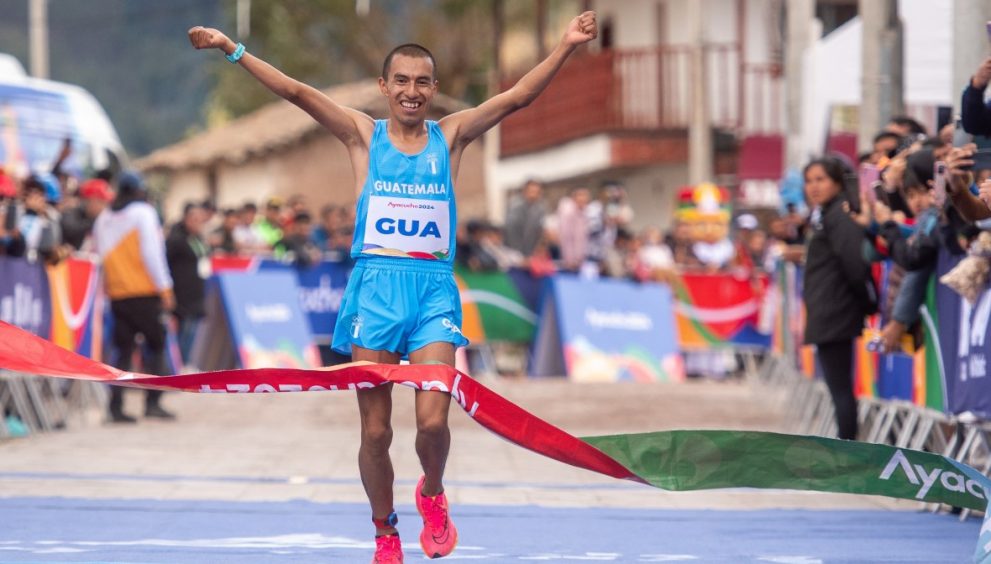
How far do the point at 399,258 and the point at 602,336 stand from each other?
15.4m

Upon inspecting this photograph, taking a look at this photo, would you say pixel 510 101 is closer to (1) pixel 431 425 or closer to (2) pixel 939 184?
Answer: (1) pixel 431 425

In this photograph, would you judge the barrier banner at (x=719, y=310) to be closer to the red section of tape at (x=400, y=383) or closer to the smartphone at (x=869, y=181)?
the smartphone at (x=869, y=181)

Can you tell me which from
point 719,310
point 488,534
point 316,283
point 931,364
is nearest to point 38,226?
point 488,534

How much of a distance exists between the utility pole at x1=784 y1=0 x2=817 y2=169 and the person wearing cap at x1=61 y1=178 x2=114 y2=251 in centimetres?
742

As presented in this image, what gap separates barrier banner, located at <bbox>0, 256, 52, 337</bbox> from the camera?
14.4m

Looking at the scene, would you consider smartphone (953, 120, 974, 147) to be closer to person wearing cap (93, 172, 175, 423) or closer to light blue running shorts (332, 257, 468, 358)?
light blue running shorts (332, 257, 468, 358)

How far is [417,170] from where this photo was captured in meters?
7.68

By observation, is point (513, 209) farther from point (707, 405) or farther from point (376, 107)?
point (376, 107)

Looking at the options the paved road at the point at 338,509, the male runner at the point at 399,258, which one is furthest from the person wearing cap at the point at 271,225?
the male runner at the point at 399,258

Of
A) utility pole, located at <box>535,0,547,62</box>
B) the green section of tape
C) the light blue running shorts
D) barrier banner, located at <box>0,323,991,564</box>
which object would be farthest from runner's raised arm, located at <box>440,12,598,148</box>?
utility pole, located at <box>535,0,547,62</box>

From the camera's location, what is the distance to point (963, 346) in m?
10.5

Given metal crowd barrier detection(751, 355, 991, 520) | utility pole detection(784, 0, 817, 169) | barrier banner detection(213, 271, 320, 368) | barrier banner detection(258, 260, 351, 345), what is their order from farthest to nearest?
1. barrier banner detection(258, 260, 351, 345)
2. barrier banner detection(213, 271, 320, 368)
3. utility pole detection(784, 0, 817, 169)
4. metal crowd barrier detection(751, 355, 991, 520)

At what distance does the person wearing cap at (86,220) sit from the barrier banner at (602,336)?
6446mm

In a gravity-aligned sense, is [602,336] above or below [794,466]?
below
